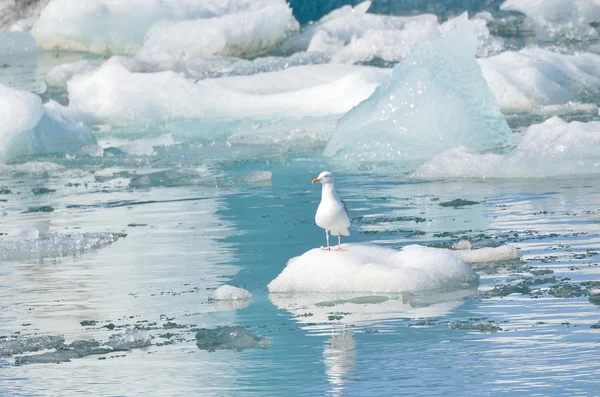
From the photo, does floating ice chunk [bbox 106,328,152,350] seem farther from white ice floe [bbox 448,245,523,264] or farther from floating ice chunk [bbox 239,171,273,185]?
floating ice chunk [bbox 239,171,273,185]

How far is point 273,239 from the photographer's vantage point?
9.96 m

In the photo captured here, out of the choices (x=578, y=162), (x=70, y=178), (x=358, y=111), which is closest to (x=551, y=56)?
(x=358, y=111)

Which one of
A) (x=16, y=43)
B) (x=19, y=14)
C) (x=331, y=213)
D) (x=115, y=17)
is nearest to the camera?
(x=331, y=213)

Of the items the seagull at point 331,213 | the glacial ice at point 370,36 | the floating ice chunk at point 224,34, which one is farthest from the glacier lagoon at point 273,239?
the floating ice chunk at point 224,34

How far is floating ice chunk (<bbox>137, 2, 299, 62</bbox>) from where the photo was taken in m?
25.3

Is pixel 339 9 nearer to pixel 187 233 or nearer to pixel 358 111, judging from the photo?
pixel 358 111

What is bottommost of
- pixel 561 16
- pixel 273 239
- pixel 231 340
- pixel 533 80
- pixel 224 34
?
pixel 231 340

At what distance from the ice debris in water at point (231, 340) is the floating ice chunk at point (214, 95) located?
1046cm

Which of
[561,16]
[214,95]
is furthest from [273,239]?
[561,16]

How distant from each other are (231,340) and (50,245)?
11.9 ft

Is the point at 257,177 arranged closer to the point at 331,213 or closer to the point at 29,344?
the point at 331,213

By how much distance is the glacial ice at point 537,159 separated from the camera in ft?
40.4

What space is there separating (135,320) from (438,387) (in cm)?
233

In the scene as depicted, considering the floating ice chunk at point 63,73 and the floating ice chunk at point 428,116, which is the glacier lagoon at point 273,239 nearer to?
the floating ice chunk at point 428,116
